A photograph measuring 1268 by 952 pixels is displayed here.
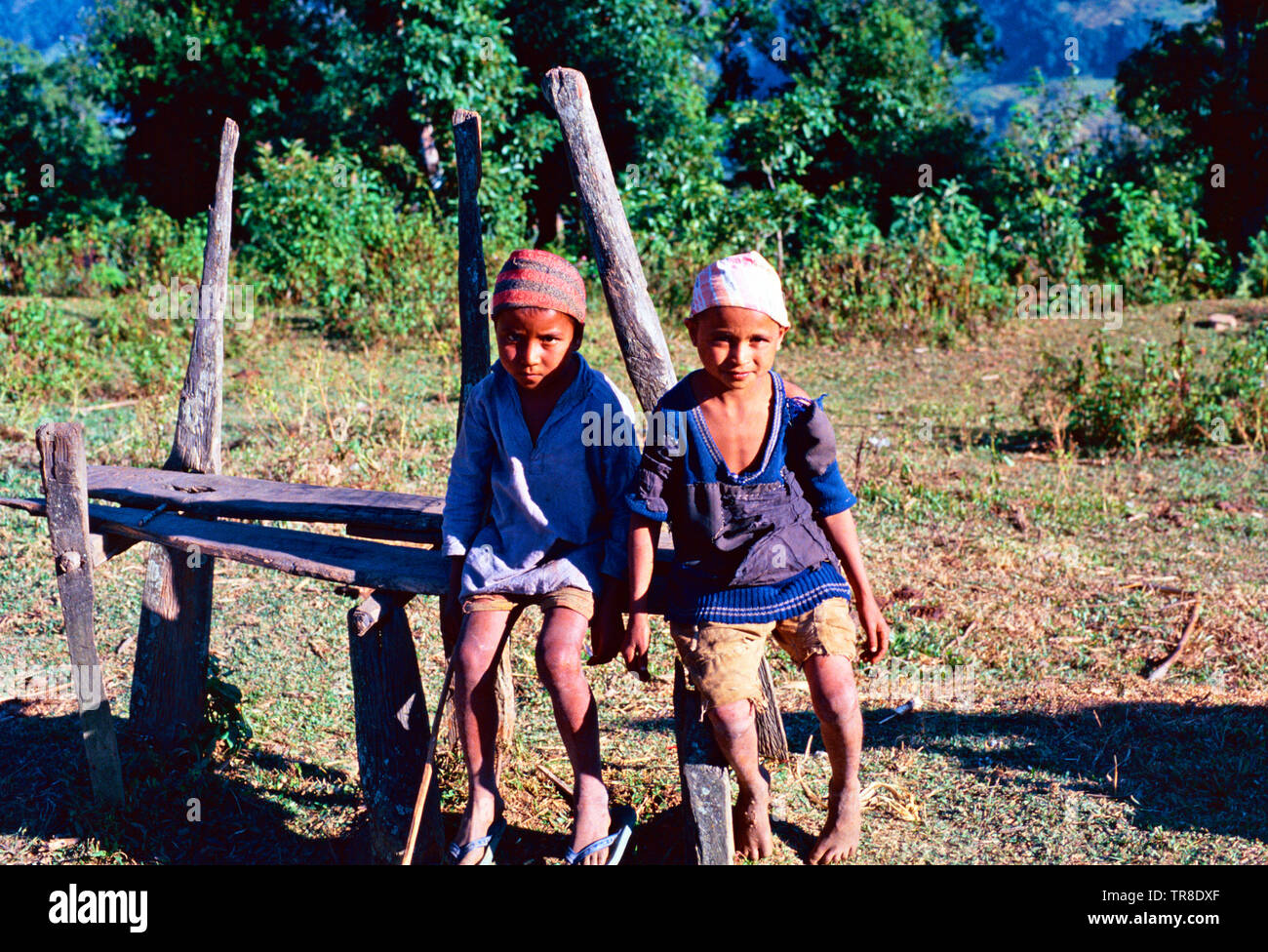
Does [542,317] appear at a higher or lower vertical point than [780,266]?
lower

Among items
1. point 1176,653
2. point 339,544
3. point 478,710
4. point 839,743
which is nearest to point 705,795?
point 839,743

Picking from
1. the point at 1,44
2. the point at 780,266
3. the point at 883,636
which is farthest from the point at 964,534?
the point at 1,44

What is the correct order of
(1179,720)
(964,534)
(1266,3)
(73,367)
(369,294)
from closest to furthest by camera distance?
(1179,720) < (964,534) < (73,367) < (369,294) < (1266,3)

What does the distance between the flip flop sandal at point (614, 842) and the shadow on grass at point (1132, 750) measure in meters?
1.05

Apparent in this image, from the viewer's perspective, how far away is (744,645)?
9.07 feet

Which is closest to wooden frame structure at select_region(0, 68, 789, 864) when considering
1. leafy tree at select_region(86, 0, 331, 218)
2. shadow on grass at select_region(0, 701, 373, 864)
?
Answer: shadow on grass at select_region(0, 701, 373, 864)

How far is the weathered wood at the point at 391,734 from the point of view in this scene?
3.02 meters

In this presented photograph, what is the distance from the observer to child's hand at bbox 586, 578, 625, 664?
2.88 m

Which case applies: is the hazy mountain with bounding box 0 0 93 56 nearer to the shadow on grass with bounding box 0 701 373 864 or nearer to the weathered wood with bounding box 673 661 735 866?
the shadow on grass with bounding box 0 701 373 864

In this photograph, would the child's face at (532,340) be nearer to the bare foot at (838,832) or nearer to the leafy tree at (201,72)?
the bare foot at (838,832)

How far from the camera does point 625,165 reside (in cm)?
1284

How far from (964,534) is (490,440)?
3068mm

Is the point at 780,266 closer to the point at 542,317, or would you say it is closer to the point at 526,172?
the point at 526,172

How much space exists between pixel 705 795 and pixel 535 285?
134 cm
